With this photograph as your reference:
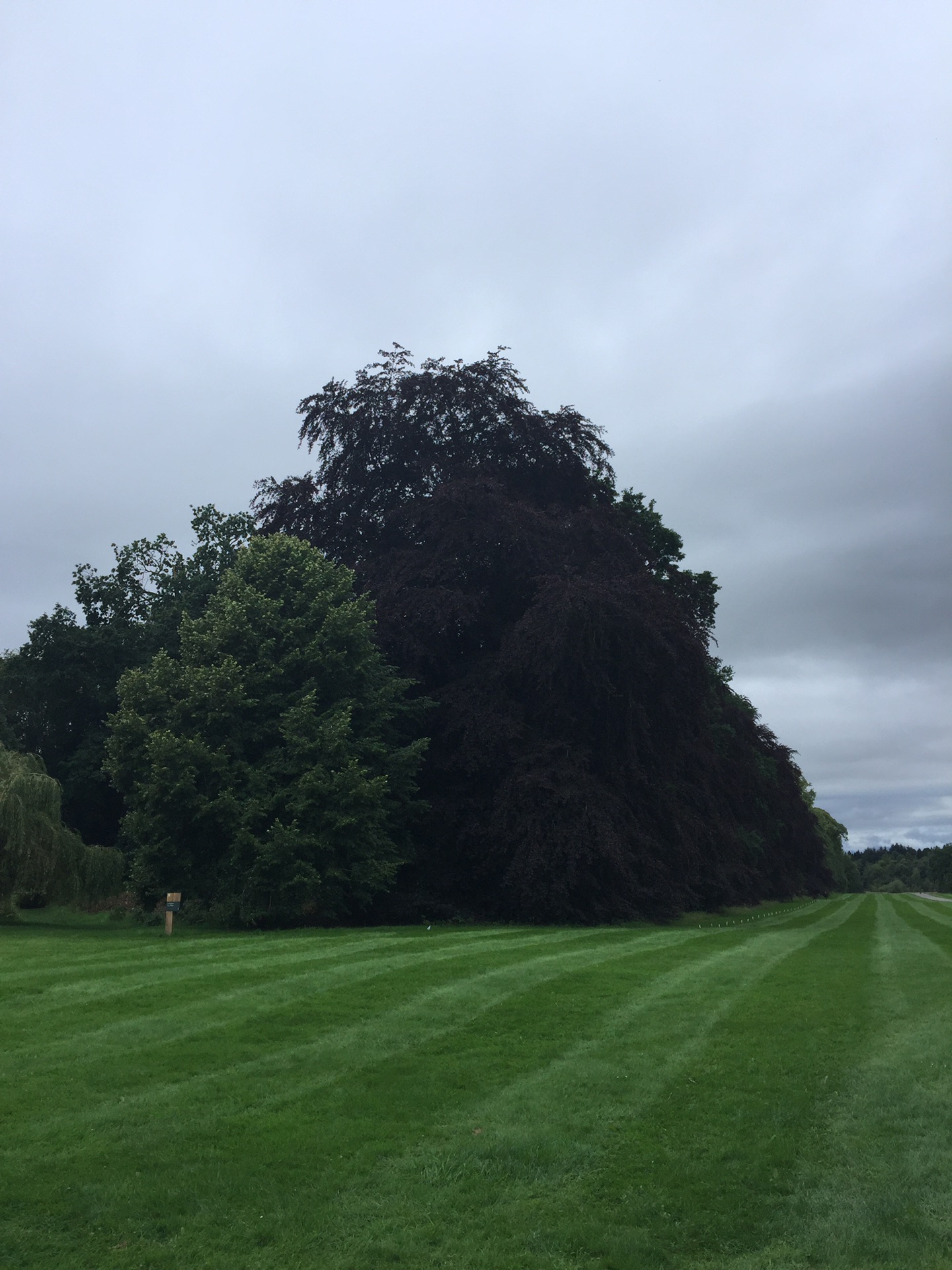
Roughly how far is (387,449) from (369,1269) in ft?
106

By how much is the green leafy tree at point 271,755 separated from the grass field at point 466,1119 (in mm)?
9012

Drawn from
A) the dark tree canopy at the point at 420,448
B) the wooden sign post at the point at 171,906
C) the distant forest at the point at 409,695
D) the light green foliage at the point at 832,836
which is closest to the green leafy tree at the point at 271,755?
the distant forest at the point at 409,695

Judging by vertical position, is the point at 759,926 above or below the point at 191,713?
below

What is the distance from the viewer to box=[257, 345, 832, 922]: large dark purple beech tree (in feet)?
93.5

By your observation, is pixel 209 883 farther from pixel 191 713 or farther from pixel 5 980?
pixel 5 980

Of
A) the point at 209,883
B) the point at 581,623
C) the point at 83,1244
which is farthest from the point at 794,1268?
the point at 581,623

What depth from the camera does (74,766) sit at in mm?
38031

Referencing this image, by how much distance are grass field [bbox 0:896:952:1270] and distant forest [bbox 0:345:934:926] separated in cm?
985

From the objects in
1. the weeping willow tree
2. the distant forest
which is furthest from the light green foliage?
the weeping willow tree

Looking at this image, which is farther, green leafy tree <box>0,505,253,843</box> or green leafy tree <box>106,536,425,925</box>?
green leafy tree <box>0,505,253,843</box>

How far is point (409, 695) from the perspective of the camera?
105ft

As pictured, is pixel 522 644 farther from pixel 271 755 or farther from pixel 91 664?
pixel 91 664

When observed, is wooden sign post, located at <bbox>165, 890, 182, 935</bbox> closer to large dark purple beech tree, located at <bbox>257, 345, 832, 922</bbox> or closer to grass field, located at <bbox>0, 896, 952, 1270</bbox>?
grass field, located at <bbox>0, 896, 952, 1270</bbox>

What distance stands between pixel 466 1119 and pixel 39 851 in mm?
18559
